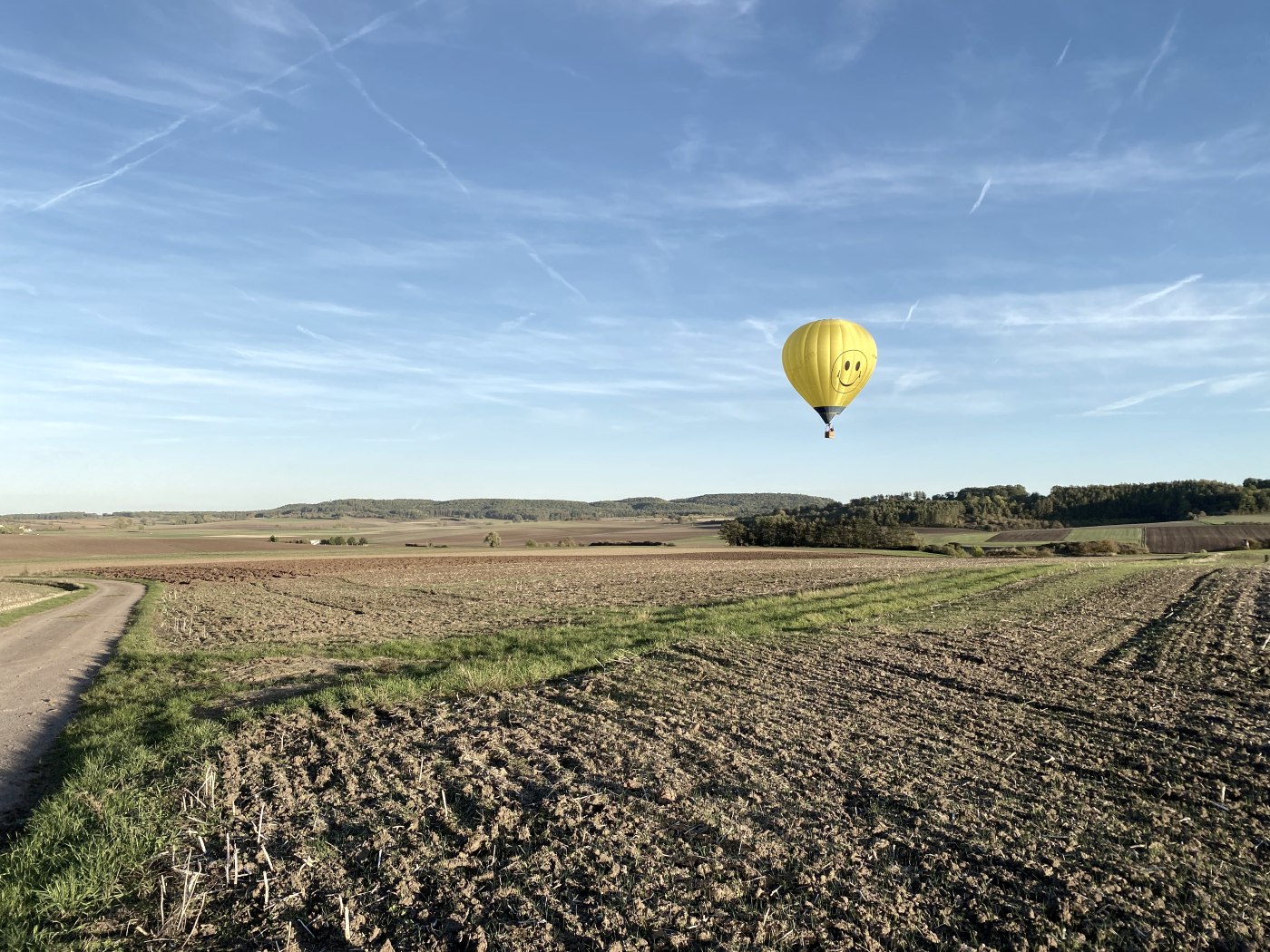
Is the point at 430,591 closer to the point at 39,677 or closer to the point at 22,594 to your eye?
the point at 39,677

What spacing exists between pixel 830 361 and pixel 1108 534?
269ft

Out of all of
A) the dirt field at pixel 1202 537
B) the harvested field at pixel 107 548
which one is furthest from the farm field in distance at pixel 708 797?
the dirt field at pixel 1202 537

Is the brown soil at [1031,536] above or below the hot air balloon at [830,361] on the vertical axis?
below

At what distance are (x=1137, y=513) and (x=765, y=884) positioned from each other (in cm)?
13544

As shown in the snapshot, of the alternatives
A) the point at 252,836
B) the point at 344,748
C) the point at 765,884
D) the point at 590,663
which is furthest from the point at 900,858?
the point at 590,663

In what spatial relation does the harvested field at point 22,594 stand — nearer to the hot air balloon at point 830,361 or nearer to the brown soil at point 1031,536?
the hot air balloon at point 830,361

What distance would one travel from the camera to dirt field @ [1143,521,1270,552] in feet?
236

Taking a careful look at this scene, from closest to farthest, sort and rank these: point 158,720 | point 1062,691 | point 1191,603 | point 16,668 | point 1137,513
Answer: point 158,720
point 1062,691
point 16,668
point 1191,603
point 1137,513

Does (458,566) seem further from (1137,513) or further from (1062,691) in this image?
(1137,513)

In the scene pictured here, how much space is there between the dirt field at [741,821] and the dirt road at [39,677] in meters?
2.40

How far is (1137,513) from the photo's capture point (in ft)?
379

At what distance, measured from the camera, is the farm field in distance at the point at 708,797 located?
5.21 metres

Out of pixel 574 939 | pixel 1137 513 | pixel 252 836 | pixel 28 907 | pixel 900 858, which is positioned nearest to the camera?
pixel 574 939

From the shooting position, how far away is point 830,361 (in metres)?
26.2
